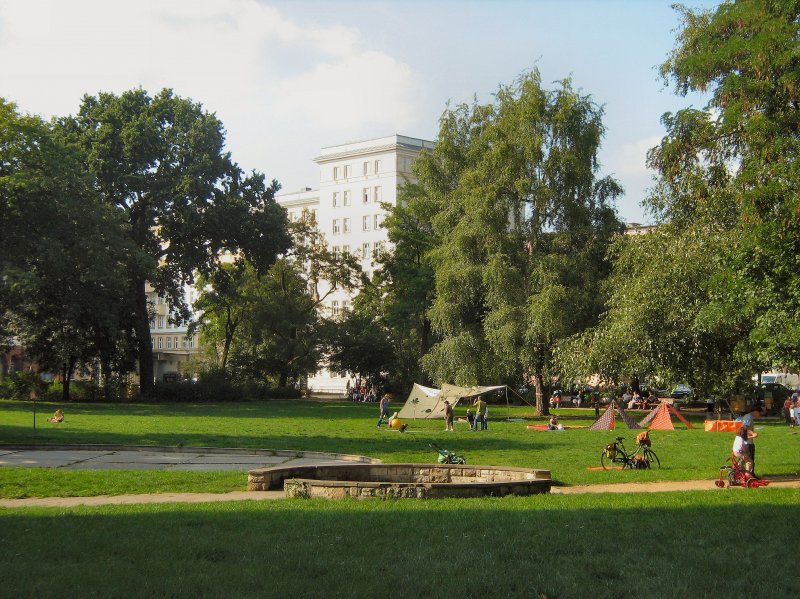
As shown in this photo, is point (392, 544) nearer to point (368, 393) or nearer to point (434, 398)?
point (434, 398)

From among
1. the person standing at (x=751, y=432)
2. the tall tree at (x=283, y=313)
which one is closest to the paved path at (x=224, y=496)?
the person standing at (x=751, y=432)

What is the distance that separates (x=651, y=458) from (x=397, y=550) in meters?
14.8

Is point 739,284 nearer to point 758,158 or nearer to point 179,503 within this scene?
point 758,158

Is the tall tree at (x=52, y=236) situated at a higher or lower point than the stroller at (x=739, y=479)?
higher

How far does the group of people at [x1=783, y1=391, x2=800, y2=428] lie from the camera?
39531mm

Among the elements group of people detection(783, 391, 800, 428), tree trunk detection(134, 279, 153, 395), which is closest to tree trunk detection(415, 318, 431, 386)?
tree trunk detection(134, 279, 153, 395)

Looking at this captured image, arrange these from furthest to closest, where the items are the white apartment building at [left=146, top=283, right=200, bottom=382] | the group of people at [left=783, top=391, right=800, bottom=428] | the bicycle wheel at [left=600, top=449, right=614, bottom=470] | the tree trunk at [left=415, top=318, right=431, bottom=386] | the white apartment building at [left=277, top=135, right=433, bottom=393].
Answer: the white apartment building at [left=146, top=283, right=200, bottom=382]
the white apartment building at [left=277, top=135, right=433, bottom=393]
the tree trunk at [left=415, top=318, right=431, bottom=386]
the group of people at [left=783, top=391, right=800, bottom=428]
the bicycle wheel at [left=600, top=449, right=614, bottom=470]

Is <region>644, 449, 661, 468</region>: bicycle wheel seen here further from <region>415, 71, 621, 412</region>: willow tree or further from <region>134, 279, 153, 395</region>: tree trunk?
<region>134, 279, 153, 395</region>: tree trunk

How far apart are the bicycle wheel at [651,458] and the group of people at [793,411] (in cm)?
2073

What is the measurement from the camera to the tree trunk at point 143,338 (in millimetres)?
56156

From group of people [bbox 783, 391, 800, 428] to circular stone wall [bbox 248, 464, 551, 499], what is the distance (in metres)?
28.2

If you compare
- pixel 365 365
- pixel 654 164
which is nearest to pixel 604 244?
pixel 654 164

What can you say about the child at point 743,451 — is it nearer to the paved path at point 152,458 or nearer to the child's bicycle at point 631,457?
the child's bicycle at point 631,457

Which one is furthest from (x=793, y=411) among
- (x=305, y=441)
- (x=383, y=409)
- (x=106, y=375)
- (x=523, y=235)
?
(x=106, y=375)
